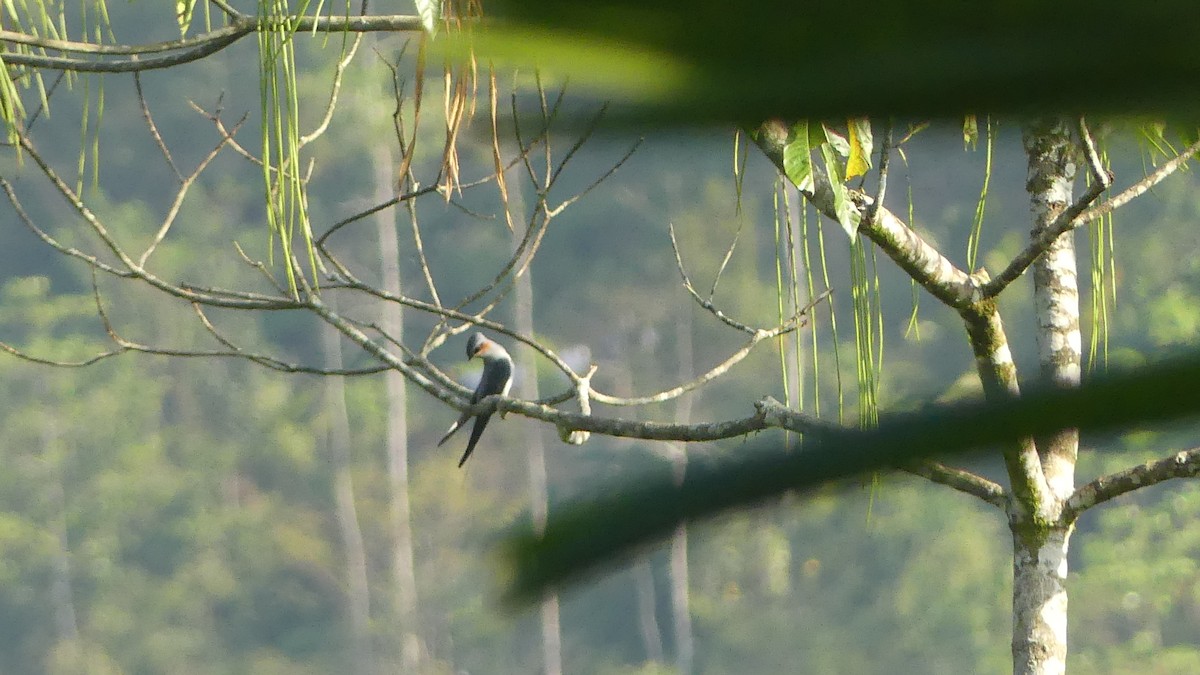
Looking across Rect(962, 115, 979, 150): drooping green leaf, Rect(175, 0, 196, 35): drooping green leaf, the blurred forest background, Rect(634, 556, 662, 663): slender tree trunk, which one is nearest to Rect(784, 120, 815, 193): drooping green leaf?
Rect(175, 0, 196, 35): drooping green leaf

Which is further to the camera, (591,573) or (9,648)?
(9,648)

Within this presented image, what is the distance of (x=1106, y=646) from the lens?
1667 cm

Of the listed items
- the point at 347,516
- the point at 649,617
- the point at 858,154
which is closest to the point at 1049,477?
the point at 858,154

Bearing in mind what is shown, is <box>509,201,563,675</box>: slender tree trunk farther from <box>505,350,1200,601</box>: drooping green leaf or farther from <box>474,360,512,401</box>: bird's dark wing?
<box>505,350,1200,601</box>: drooping green leaf

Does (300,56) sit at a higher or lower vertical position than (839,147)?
higher

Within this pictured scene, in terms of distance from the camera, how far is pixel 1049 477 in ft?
3.82

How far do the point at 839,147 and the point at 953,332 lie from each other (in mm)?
16255

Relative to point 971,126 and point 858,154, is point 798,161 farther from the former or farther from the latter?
point 971,126

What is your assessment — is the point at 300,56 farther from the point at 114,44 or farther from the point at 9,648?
the point at 114,44

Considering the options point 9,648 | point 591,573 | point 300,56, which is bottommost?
point 9,648

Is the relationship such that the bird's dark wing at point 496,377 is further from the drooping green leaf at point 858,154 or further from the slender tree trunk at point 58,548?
the slender tree trunk at point 58,548

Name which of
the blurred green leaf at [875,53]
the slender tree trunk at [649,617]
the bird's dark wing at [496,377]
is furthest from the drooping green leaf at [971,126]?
the slender tree trunk at [649,617]

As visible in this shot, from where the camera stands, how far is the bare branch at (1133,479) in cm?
96

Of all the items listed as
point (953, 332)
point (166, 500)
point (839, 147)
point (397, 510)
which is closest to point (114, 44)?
point (839, 147)
